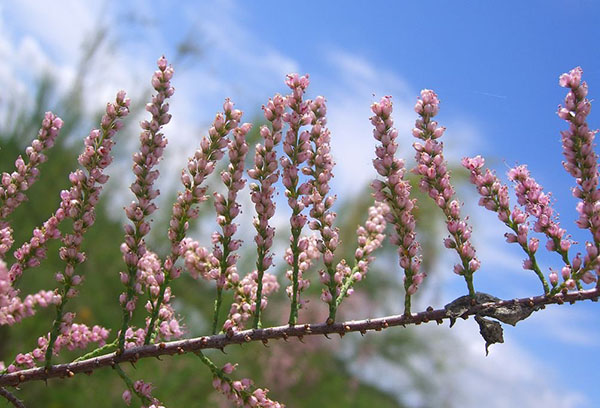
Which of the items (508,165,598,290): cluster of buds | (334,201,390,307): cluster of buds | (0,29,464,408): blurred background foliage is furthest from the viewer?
(0,29,464,408): blurred background foliage

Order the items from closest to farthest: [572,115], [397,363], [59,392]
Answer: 1. [572,115]
2. [59,392]
3. [397,363]

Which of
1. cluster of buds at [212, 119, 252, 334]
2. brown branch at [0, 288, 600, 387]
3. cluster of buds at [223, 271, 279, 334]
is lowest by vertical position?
brown branch at [0, 288, 600, 387]

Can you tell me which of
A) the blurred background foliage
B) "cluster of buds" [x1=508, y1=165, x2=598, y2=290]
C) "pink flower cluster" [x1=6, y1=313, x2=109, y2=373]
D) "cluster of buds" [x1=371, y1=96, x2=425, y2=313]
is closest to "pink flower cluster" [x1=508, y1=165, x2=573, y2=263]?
"cluster of buds" [x1=508, y1=165, x2=598, y2=290]

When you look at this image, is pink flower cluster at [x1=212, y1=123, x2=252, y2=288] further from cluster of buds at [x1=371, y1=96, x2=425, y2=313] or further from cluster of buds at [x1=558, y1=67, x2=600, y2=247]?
cluster of buds at [x1=558, y1=67, x2=600, y2=247]

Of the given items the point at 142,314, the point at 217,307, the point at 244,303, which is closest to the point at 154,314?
the point at 217,307

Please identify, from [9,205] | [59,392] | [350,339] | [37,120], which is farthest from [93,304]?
[9,205]

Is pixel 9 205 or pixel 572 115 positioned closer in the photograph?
pixel 572 115

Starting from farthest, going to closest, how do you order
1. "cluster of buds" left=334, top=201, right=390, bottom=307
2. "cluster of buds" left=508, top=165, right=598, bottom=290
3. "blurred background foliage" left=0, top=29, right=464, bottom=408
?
"blurred background foliage" left=0, top=29, right=464, bottom=408
"cluster of buds" left=334, top=201, right=390, bottom=307
"cluster of buds" left=508, top=165, right=598, bottom=290

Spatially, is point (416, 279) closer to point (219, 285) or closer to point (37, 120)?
point (219, 285)
